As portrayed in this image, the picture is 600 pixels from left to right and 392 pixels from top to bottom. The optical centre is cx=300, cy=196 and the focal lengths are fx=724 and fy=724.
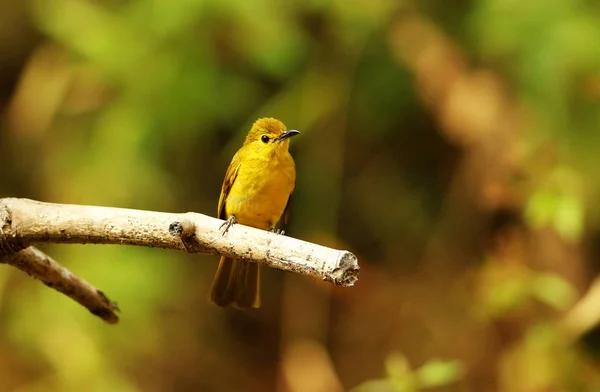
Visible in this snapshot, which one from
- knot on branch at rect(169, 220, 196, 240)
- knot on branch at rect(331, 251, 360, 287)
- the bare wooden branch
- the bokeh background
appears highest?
the bokeh background

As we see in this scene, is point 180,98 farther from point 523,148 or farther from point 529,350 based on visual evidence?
point 529,350

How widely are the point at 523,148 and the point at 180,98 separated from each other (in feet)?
4.81

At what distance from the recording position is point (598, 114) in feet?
10.2

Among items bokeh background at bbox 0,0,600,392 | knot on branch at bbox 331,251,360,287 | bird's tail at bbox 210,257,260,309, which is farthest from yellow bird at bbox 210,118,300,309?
bokeh background at bbox 0,0,600,392

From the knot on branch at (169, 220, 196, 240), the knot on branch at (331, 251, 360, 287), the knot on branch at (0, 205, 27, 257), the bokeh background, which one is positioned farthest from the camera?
the bokeh background

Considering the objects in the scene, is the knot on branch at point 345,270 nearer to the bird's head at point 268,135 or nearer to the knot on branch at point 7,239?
the bird's head at point 268,135

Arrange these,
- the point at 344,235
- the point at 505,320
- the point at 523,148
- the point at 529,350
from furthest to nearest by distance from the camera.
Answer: the point at 344,235, the point at 505,320, the point at 523,148, the point at 529,350

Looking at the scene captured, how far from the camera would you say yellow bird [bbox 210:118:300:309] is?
1579mm

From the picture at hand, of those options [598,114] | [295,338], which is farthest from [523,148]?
[295,338]

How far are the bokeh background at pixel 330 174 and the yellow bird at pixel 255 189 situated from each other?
1.19 metres

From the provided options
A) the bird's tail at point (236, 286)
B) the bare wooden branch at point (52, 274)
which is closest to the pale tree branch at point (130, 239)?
the bare wooden branch at point (52, 274)

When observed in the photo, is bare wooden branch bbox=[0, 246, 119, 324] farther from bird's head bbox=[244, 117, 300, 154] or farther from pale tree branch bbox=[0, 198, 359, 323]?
bird's head bbox=[244, 117, 300, 154]

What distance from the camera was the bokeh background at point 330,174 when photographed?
2975 millimetres

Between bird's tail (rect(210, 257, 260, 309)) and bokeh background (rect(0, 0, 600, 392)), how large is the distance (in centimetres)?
124
